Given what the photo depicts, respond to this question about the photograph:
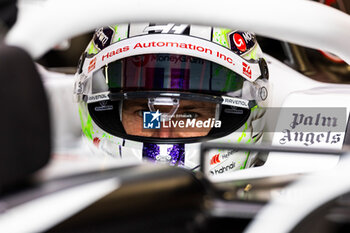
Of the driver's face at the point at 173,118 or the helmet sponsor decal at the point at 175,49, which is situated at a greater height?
the helmet sponsor decal at the point at 175,49

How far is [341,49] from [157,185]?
1.36 feet

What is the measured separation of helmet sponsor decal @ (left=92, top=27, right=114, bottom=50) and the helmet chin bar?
213mm

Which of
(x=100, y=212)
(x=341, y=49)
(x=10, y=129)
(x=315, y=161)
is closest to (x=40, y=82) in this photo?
(x=10, y=129)

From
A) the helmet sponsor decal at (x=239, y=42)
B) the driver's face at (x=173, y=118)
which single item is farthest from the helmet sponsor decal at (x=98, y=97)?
the helmet sponsor decal at (x=239, y=42)

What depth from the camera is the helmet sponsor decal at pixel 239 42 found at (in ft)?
4.37

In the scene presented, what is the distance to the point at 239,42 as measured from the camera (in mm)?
1354

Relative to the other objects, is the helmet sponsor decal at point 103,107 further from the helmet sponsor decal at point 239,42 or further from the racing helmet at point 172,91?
the helmet sponsor decal at point 239,42

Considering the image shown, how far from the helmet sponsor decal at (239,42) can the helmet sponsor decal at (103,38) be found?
36 cm

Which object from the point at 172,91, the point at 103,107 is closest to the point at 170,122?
the point at 172,91

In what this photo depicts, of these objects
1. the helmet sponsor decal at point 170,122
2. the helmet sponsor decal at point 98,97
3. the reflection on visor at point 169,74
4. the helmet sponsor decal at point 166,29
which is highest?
the helmet sponsor decal at point 166,29

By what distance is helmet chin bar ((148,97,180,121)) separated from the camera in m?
1.34

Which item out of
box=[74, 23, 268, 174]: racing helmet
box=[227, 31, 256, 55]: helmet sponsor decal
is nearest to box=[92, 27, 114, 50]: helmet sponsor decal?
box=[74, 23, 268, 174]: racing helmet

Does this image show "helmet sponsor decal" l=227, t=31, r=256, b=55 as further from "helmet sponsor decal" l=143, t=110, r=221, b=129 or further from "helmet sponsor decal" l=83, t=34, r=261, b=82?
"helmet sponsor decal" l=143, t=110, r=221, b=129

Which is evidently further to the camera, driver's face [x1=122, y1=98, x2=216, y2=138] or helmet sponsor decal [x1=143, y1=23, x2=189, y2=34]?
driver's face [x1=122, y1=98, x2=216, y2=138]
